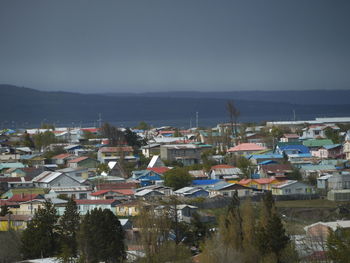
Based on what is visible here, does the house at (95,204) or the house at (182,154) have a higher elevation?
the house at (182,154)

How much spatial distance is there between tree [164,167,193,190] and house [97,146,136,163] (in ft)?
24.0

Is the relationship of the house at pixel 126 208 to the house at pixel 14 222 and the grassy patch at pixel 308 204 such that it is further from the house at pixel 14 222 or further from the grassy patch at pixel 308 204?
the grassy patch at pixel 308 204

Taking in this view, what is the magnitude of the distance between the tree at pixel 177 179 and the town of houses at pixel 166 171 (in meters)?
0.21

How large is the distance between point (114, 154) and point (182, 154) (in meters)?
2.90

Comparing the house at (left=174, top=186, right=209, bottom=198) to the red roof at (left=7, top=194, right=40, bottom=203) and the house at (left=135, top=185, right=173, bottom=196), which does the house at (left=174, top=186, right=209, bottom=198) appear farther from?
the red roof at (left=7, top=194, right=40, bottom=203)

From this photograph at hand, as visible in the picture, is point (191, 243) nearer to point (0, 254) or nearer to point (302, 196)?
point (0, 254)

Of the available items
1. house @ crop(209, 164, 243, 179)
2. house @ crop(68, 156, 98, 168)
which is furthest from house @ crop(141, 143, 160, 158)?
house @ crop(209, 164, 243, 179)

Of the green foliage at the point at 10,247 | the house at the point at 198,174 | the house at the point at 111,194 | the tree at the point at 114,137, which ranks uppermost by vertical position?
the tree at the point at 114,137

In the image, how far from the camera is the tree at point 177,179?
100 feet

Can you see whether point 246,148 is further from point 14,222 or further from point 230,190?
point 14,222

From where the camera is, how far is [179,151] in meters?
39.1

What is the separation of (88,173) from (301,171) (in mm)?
7908

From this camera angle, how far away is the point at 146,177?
107 ft

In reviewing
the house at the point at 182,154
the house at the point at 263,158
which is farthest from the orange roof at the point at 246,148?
the house at the point at 263,158
